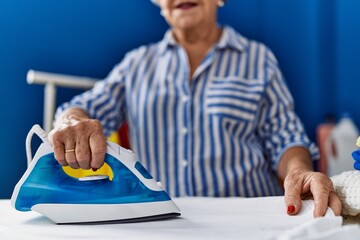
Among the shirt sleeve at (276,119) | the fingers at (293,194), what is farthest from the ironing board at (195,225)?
the shirt sleeve at (276,119)

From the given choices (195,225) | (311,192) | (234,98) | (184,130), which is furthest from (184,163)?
(195,225)

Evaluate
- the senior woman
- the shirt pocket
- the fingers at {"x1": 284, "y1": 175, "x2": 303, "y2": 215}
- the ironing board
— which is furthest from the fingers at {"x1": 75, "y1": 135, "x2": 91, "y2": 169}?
the shirt pocket

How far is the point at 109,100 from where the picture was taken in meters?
1.86

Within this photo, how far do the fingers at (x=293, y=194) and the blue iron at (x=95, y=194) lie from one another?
0.20m

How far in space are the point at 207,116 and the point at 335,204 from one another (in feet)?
2.43

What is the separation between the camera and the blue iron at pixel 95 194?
1.06 metres

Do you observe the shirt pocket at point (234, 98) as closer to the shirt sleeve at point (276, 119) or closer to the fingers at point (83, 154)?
A: the shirt sleeve at point (276, 119)

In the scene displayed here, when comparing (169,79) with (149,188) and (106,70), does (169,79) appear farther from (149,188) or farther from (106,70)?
(149,188)

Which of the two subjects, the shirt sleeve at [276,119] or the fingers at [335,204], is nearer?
the fingers at [335,204]

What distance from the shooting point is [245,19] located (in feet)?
7.32

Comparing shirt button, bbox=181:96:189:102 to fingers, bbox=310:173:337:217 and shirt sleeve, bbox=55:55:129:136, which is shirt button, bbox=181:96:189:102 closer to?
shirt sleeve, bbox=55:55:129:136

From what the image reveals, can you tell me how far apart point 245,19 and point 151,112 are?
61 cm

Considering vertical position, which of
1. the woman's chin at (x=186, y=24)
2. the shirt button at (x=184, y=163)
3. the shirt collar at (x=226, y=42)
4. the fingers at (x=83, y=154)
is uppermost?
the woman's chin at (x=186, y=24)

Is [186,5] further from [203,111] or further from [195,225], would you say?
[195,225]
